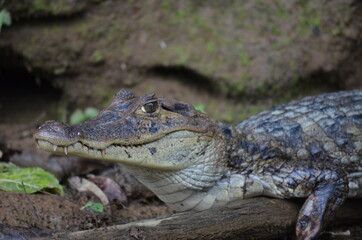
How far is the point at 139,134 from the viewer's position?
339cm

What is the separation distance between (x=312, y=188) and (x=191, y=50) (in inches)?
124

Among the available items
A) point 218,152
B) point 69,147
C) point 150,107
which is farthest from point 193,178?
point 69,147

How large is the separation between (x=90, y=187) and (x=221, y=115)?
2.22 m

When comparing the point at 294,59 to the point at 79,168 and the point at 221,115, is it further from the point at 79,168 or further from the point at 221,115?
the point at 79,168

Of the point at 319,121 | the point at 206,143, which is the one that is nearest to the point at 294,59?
the point at 319,121

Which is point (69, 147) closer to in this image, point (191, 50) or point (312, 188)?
point (312, 188)

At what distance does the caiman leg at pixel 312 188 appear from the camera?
11.3ft

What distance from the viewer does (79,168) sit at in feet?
15.6

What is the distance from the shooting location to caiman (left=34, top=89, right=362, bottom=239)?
10.8 ft

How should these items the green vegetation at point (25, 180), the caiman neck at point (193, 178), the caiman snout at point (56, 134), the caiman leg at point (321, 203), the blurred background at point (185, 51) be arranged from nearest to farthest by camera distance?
the caiman snout at point (56, 134) < the caiman leg at point (321, 203) < the caiman neck at point (193, 178) < the green vegetation at point (25, 180) < the blurred background at point (185, 51)

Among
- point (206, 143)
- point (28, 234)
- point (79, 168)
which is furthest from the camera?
point (79, 168)

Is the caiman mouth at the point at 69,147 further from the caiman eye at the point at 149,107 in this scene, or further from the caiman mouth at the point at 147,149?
the caiman eye at the point at 149,107

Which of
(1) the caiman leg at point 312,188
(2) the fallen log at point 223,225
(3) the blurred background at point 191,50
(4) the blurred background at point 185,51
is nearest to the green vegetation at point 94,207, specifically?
(2) the fallen log at point 223,225

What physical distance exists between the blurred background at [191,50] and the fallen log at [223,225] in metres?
2.61
